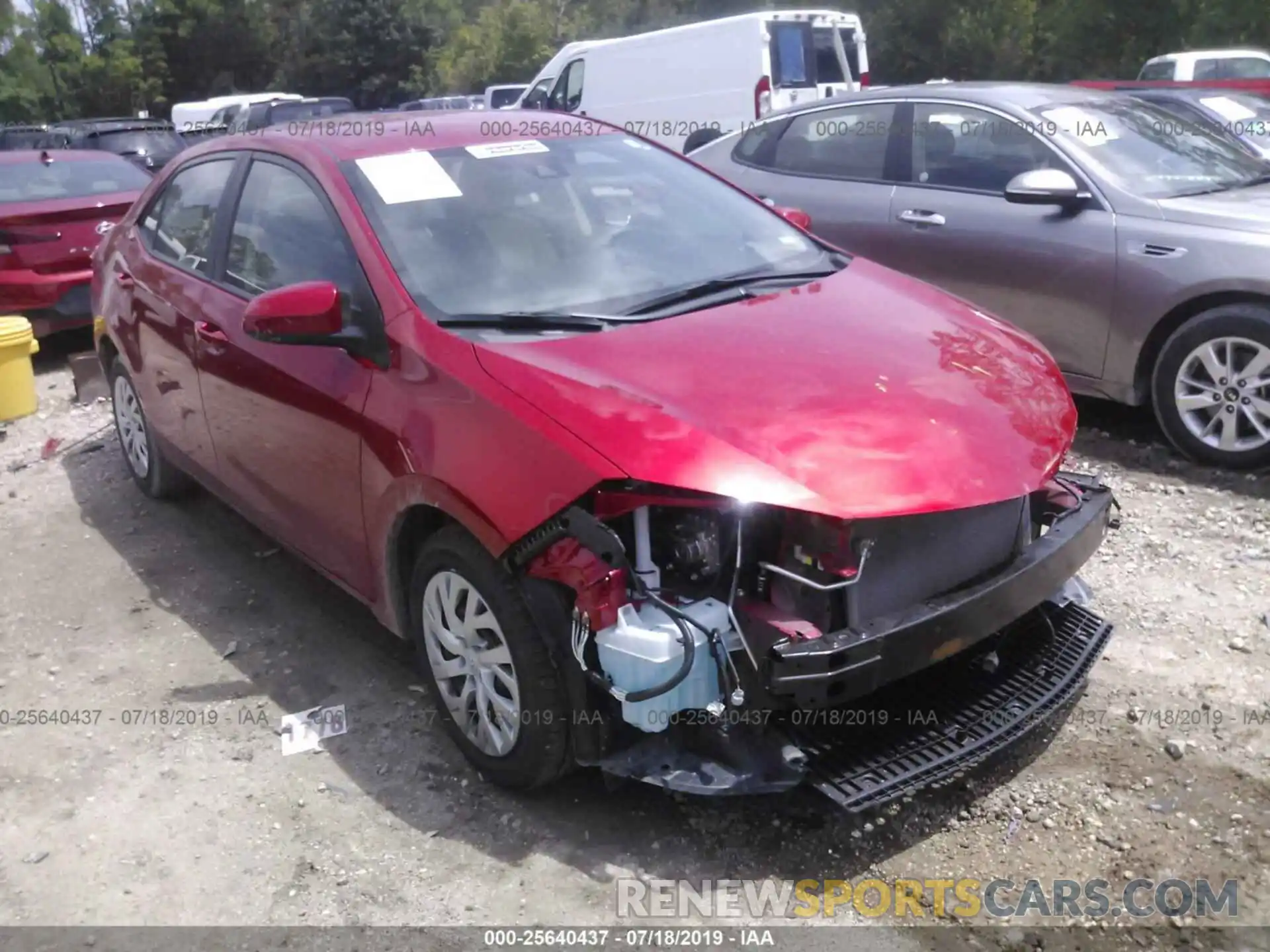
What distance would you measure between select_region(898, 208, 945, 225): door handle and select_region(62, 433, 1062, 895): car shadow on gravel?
137 inches

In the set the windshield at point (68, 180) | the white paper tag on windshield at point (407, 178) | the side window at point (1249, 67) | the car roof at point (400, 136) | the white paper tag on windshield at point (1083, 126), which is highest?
the car roof at point (400, 136)

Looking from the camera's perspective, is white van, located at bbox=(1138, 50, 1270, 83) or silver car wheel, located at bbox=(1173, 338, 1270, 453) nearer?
silver car wheel, located at bbox=(1173, 338, 1270, 453)

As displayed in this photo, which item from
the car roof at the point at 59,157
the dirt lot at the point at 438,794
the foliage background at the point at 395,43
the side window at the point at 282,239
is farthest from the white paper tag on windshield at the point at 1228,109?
the foliage background at the point at 395,43

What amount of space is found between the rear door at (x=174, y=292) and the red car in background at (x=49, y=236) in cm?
303

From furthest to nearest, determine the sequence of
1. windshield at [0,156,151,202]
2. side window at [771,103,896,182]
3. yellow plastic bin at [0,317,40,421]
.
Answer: windshield at [0,156,151,202] → yellow plastic bin at [0,317,40,421] → side window at [771,103,896,182]

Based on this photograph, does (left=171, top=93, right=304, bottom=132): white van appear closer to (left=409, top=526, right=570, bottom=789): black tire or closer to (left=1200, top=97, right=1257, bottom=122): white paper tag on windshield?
(left=1200, top=97, right=1257, bottom=122): white paper tag on windshield

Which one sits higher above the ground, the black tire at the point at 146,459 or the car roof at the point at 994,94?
the car roof at the point at 994,94

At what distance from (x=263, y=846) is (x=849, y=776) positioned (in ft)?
5.31

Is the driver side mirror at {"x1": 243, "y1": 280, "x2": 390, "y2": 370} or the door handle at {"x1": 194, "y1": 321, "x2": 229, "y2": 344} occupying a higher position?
the driver side mirror at {"x1": 243, "y1": 280, "x2": 390, "y2": 370}

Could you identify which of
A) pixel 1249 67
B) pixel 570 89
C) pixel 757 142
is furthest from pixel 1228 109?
pixel 1249 67

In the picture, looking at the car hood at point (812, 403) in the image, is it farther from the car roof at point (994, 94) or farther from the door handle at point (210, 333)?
the car roof at point (994, 94)

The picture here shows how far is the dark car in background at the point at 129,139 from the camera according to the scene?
16.0 meters

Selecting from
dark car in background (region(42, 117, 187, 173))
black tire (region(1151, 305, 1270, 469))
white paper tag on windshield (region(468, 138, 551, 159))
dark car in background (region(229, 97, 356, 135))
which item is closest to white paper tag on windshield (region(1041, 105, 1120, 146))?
black tire (region(1151, 305, 1270, 469))

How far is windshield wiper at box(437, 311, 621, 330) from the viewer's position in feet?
10.8
